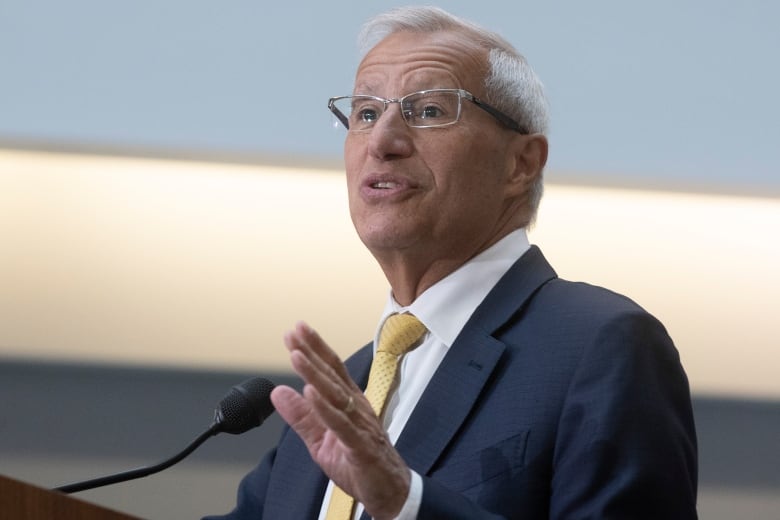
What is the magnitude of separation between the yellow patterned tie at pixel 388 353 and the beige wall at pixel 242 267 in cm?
122

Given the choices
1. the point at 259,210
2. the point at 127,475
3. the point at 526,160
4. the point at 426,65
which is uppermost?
the point at 426,65

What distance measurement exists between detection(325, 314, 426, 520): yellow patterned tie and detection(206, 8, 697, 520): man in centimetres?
1

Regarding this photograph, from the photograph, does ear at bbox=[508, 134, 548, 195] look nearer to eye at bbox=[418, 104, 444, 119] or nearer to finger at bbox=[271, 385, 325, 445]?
eye at bbox=[418, 104, 444, 119]

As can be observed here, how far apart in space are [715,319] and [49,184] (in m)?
1.85

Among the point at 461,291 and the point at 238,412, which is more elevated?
the point at 461,291

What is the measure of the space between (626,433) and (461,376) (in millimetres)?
300

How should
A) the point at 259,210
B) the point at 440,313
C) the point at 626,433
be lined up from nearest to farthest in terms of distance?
the point at 626,433
the point at 440,313
the point at 259,210

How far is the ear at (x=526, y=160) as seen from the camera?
2.08 metres

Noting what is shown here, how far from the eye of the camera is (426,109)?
78.8 inches

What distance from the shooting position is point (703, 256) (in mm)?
3105

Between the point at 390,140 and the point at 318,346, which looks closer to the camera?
the point at 318,346

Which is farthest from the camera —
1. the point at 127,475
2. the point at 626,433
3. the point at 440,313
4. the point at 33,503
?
the point at 440,313

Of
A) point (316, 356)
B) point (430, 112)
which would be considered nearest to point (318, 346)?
point (316, 356)

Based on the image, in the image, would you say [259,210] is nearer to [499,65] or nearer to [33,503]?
[499,65]
